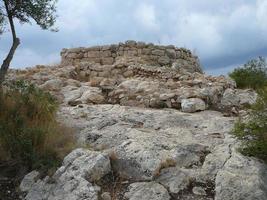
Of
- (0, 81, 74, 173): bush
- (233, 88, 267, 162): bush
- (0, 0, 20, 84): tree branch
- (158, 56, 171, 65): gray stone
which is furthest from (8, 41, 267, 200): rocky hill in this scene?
(158, 56, 171, 65): gray stone

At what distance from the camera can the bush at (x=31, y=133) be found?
7.71 m

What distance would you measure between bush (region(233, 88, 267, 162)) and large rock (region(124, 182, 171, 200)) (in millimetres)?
1549

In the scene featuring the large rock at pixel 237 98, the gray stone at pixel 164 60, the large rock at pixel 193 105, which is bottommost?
the large rock at pixel 193 105

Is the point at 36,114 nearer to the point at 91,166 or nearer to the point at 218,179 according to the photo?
the point at 91,166

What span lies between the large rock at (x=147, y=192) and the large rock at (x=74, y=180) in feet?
1.68

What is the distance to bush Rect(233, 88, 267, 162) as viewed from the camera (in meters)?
7.10

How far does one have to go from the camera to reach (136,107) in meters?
10.8

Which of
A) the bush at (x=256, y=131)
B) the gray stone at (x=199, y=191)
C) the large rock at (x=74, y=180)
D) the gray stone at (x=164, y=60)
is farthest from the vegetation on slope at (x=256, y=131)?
the gray stone at (x=164, y=60)

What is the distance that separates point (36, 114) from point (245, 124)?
403 cm

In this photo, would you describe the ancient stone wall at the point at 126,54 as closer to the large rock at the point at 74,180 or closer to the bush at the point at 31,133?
the bush at the point at 31,133

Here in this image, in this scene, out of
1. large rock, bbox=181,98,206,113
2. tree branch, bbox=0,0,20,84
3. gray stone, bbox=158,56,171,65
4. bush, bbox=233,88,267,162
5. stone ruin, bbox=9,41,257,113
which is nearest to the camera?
bush, bbox=233,88,267,162

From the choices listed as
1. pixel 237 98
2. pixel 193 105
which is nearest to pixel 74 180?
pixel 193 105

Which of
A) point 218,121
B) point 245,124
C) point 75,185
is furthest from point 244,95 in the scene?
point 75,185

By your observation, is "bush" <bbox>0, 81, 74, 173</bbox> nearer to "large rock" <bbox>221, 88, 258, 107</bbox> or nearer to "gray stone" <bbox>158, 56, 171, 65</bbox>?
"large rock" <bbox>221, 88, 258, 107</bbox>
